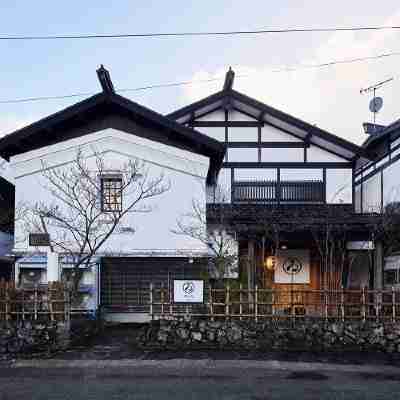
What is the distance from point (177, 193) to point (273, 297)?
4.97 meters

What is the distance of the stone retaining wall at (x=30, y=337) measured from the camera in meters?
12.3

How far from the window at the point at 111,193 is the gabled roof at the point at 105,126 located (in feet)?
6.18

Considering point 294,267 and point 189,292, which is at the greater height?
point 294,267

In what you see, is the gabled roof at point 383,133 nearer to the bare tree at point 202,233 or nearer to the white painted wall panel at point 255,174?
the white painted wall panel at point 255,174

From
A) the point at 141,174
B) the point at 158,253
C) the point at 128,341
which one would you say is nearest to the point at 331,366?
the point at 128,341

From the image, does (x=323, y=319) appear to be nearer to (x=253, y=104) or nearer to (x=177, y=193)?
(x=177, y=193)

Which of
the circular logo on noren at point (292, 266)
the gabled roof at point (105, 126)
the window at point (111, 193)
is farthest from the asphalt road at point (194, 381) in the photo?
the circular logo on noren at point (292, 266)

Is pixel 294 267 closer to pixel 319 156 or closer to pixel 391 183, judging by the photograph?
pixel 319 156

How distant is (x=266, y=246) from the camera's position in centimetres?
2012

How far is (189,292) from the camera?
13.7 meters

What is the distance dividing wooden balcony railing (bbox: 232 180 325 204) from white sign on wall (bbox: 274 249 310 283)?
2.07 m

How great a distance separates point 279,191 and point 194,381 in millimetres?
11790

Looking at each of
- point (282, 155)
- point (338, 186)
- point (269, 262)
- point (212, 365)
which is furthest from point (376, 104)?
point (212, 365)

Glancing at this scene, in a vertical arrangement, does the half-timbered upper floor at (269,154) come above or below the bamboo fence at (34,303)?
above
